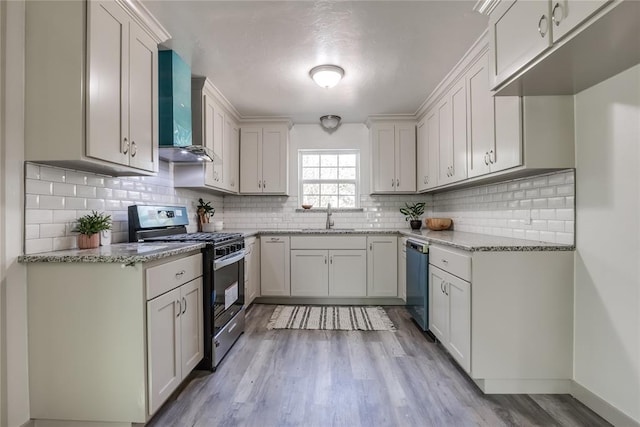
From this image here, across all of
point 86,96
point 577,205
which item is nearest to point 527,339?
point 577,205

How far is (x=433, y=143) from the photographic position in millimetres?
3471

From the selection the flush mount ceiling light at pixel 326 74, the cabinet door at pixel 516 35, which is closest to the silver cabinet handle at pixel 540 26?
the cabinet door at pixel 516 35

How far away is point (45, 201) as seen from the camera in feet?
5.51

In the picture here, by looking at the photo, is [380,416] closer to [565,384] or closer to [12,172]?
[565,384]

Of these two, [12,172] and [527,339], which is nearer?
[12,172]

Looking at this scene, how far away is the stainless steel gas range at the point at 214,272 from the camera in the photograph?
7.24 feet

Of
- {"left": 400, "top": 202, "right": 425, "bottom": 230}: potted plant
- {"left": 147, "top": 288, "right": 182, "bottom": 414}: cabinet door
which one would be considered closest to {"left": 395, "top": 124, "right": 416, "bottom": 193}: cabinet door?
{"left": 400, "top": 202, "right": 425, "bottom": 230}: potted plant

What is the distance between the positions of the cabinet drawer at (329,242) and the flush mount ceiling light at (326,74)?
182 cm

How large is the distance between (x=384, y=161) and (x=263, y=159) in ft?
5.32

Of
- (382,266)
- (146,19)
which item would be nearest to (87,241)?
(146,19)

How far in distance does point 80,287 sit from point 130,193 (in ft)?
3.39

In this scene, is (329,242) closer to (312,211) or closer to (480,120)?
(312,211)

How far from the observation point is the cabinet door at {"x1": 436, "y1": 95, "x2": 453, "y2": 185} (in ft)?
9.91

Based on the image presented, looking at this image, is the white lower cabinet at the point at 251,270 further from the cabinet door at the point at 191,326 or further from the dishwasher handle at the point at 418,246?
the dishwasher handle at the point at 418,246
